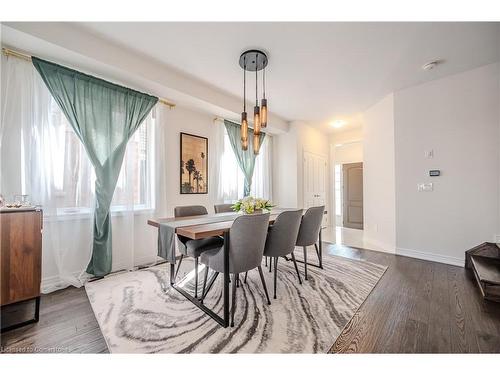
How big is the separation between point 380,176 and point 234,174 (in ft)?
8.81

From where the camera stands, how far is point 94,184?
8.12 ft

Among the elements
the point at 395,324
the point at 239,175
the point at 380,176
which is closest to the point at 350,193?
the point at 380,176

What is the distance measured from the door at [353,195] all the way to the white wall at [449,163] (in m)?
2.65

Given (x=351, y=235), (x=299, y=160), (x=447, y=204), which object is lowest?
(x=351, y=235)

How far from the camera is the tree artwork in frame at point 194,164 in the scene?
339 cm

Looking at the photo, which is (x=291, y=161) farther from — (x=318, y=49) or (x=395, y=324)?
(x=395, y=324)

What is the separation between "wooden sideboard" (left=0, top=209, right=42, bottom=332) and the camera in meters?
1.53

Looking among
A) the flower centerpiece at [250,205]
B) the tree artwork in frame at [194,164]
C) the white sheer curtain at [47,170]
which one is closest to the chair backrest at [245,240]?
the flower centerpiece at [250,205]

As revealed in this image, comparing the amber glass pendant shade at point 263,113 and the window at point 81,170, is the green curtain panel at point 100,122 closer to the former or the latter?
the window at point 81,170

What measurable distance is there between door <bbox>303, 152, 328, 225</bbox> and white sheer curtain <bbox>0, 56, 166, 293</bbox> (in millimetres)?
3545

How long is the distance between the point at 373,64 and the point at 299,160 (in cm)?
240
